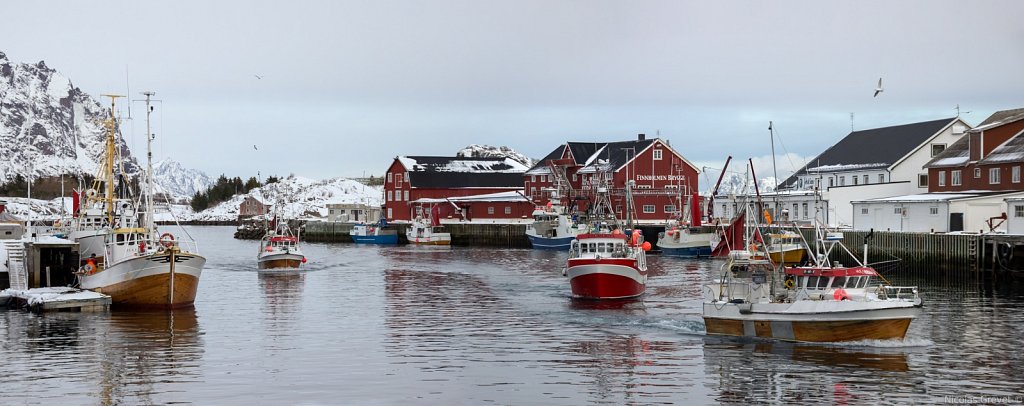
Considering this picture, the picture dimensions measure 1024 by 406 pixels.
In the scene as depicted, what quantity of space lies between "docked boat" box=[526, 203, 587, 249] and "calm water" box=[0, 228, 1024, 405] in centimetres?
5489

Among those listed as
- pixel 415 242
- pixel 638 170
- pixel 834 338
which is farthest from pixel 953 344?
pixel 415 242

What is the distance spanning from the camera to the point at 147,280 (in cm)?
4284

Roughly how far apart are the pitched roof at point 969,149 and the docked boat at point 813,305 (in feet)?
157

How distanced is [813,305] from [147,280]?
25.9 meters

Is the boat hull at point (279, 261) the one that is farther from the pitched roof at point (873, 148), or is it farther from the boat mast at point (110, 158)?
the pitched roof at point (873, 148)

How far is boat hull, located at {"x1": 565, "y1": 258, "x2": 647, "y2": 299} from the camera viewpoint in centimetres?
4694

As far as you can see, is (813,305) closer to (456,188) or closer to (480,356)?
(480,356)

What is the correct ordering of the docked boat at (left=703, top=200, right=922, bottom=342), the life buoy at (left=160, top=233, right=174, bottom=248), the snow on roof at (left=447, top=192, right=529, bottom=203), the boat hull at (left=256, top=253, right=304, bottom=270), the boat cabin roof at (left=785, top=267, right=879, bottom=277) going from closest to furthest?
the docked boat at (left=703, top=200, right=922, bottom=342), the boat cabin roof at (left=785, top=267, right=879, bottom=277), the life buoy at (left=160, top=233, right=174, bottom=248), the boat hull at (left=256, top=253, right=304, bottom=270), the snow on roof at (left=447, top=192, right=529, bottom=203)

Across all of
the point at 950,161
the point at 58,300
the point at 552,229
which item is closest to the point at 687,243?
the point at 950,161

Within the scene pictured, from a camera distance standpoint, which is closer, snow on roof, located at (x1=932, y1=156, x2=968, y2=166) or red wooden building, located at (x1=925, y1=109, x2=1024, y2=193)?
red wooden building, located at (x1=925, y1=109, x2=1024, y2=193)

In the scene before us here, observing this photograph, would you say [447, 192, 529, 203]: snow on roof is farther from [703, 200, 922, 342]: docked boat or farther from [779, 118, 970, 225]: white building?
[703, 200, 922, 342]: docked boat

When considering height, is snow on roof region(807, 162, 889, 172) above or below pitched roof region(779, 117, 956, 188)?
below

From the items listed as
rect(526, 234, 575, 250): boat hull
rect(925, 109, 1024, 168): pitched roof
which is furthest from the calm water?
rect(526, 234, 575, 250): boat hull

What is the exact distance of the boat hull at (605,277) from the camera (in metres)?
46.9
